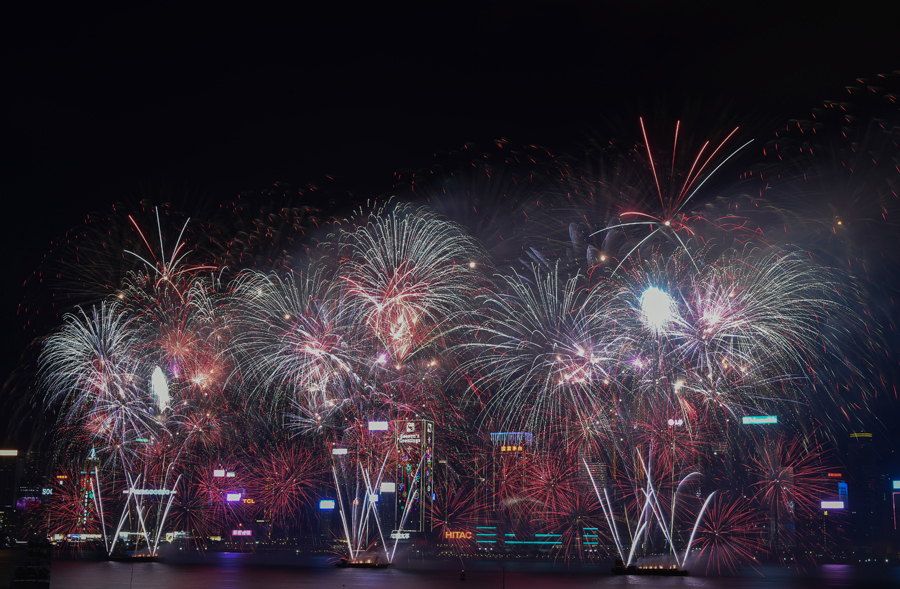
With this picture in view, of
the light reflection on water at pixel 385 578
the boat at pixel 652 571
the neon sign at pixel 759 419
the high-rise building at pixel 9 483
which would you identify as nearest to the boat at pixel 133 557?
the light reflection on water at pixel 385 578

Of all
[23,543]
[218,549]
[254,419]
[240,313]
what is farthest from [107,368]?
[23,543]

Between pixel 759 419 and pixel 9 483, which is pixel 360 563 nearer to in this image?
pixel 759 419

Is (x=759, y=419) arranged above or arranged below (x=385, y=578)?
above

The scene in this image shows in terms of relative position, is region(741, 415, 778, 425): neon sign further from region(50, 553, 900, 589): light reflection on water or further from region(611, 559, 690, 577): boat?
region(611, 559, 690, 577): boat

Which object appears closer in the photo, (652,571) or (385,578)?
(385,578)

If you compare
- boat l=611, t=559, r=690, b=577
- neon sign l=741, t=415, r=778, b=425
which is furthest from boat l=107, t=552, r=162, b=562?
neon sign l=741, t=415, r=778, b=425

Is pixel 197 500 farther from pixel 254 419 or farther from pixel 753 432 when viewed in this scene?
pixel 753 432

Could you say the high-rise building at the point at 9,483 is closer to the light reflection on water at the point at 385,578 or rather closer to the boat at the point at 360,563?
the light reflection on water at the point at 385,578

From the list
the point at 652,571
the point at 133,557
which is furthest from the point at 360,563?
the point at 652,571
